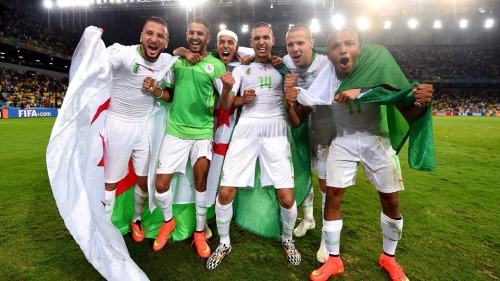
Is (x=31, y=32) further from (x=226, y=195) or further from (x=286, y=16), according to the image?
(x=226, y=195)

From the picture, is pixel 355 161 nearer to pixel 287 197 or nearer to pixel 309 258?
pixel 287 197

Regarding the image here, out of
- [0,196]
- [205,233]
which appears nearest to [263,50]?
[205,233]

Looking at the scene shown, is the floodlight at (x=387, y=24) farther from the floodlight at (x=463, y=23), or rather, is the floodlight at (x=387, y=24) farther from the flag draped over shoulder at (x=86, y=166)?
the flag draped over shoulder at (x=86, y=166)

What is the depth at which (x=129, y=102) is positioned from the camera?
10.7 ft

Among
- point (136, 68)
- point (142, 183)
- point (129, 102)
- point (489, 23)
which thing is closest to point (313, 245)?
point (142, 183)

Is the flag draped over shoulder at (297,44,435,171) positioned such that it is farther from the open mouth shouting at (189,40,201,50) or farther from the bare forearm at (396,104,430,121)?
the open mouth shouting at (189,40,201,50)

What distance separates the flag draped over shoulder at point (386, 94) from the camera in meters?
2.40

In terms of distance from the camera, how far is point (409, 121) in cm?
263

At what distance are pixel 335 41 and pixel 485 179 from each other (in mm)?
5420

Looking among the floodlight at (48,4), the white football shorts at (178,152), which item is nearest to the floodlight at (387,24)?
the floodlight at (48,4)

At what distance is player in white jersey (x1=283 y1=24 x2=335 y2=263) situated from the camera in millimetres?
2936

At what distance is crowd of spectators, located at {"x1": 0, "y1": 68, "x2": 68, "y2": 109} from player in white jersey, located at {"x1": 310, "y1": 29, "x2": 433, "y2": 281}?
25.7 meters

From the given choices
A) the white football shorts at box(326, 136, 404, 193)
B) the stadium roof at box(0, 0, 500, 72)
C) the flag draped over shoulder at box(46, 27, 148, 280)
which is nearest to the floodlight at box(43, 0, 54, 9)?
the stadium roof at box(0, 0, 500, 72)

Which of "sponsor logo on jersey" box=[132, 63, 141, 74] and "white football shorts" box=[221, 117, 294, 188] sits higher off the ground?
"sponsor logo on jersey" box=[132, 63, 141, 74]
